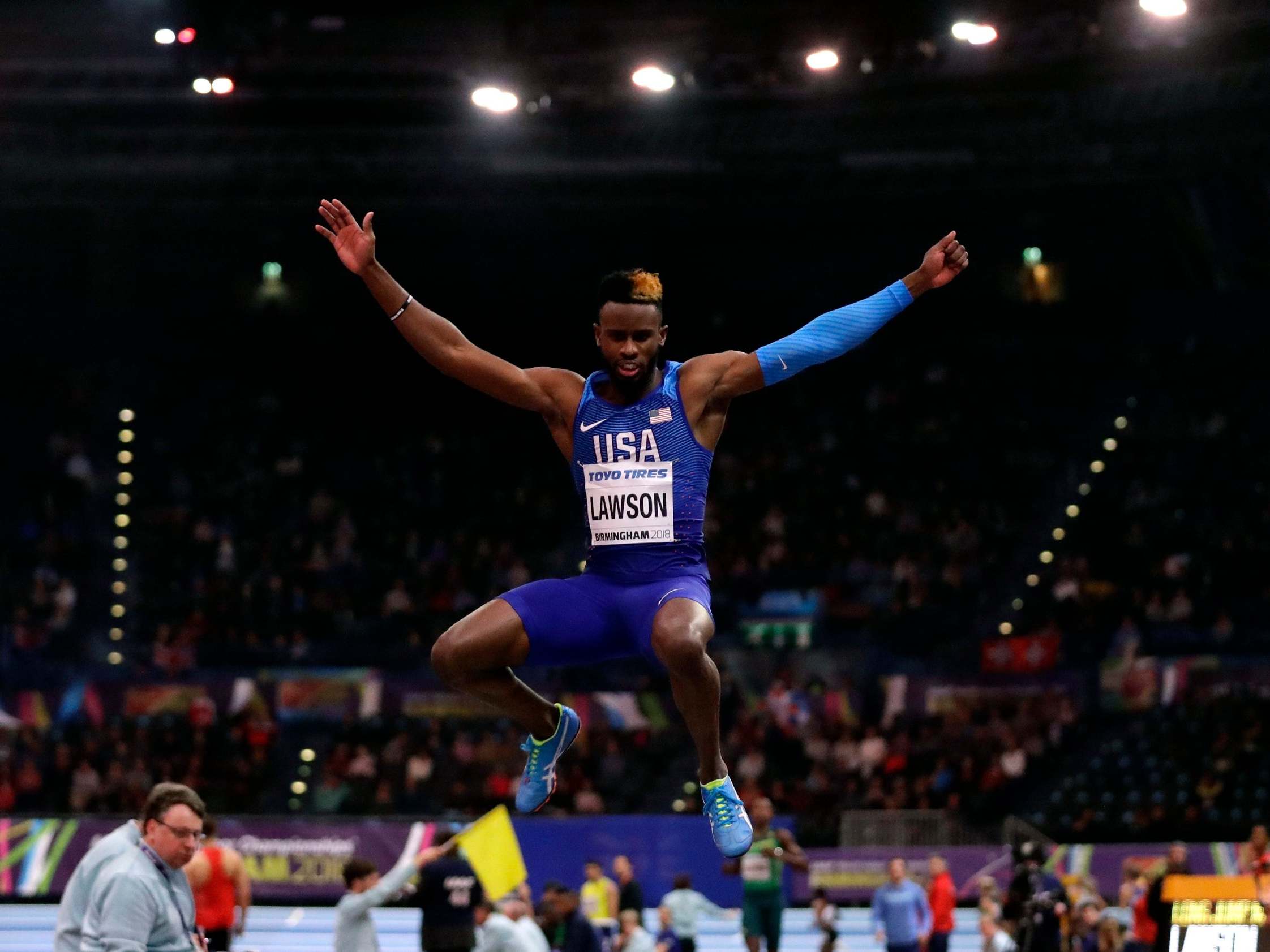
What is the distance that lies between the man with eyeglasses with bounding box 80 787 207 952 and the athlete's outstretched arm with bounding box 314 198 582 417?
2.00 m

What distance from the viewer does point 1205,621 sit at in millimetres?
24891

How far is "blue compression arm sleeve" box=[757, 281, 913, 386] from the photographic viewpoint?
23.5 feet

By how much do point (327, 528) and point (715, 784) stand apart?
22.5 metres

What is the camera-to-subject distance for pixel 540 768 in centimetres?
748

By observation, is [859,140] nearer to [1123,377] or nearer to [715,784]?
[1123,377]

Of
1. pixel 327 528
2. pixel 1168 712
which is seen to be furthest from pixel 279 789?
pixel 1168 712

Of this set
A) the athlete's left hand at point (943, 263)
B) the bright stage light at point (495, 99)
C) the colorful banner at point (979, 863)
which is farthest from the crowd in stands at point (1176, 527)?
the athlete's left hand at point (943, 263)

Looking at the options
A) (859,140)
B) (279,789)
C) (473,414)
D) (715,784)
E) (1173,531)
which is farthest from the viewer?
(473,414)

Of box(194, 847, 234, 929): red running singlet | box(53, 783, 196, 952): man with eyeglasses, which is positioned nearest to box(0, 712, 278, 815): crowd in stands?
box(194, 847, 234, 929): red running singlet

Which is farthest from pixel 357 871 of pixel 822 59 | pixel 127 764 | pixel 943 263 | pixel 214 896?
pixel 822 59

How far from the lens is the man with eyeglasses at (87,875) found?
22.1ft

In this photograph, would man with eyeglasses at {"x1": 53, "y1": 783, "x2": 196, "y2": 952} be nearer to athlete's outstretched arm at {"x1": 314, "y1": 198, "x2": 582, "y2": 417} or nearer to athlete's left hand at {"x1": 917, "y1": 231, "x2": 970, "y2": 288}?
athlete's outstretched arm at {"x1": 314, "y1": 198, "x2": 582, "y2": 417}

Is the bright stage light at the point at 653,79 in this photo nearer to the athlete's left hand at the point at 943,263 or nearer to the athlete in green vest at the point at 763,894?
the athlete in green vest at the point at 763,894

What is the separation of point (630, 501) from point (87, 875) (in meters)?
2.56
